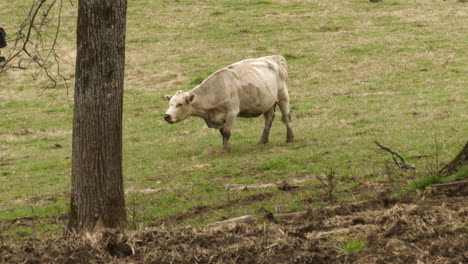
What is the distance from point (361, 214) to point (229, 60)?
24.9 m

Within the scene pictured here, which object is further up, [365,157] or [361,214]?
[361,214]

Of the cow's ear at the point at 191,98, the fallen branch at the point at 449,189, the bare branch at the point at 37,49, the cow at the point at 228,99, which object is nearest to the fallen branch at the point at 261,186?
the bare branch at the point at 37,49

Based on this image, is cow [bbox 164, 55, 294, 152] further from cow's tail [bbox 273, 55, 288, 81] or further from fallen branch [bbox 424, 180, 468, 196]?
fallen branch [bbox 424, 180, 468, 196]

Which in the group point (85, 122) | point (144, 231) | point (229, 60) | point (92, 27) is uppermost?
point (92, 27)

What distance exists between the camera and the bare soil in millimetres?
6988

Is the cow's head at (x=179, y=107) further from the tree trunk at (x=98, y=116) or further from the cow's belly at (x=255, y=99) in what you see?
the tree trunk at (x=98, y=116)

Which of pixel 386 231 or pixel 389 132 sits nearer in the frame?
pixel 386 231

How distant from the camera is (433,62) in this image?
98.7 feet

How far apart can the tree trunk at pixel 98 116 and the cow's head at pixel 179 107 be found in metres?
8.94

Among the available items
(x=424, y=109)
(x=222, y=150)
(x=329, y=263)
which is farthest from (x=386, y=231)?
(x=424, y=109)

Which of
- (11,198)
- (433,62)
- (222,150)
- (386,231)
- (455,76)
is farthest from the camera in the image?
(433,62)

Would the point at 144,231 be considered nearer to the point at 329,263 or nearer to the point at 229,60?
the point at 329,263

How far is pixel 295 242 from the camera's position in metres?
7.58

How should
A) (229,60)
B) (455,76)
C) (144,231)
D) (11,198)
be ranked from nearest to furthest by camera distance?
(144,231)
(11,198)
(455,76)
(229,60)
